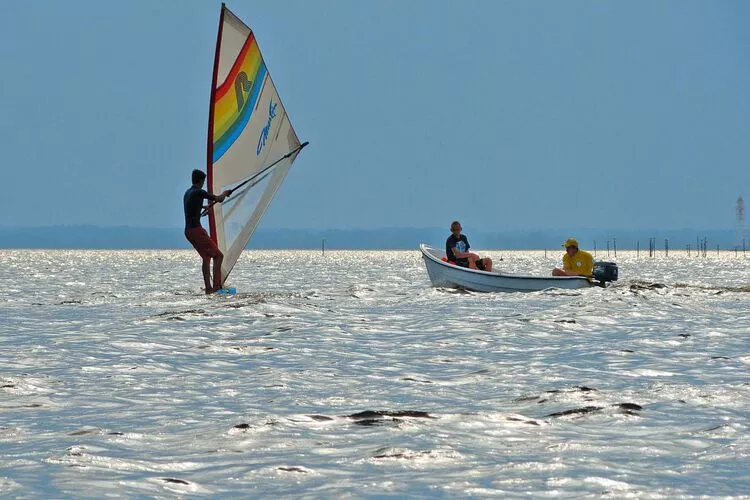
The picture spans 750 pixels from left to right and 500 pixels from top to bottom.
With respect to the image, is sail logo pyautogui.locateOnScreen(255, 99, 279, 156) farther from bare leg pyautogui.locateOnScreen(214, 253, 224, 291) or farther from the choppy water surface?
the choppy water surface

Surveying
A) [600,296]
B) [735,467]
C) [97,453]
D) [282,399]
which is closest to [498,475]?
[735,467]

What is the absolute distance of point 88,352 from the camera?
12.4 m

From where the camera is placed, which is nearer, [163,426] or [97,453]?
[97,453]

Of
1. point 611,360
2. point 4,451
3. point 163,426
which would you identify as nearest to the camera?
point 4,451

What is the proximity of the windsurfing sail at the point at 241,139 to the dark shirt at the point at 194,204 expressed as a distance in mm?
430

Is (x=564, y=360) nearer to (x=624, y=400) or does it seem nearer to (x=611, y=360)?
(x=611, y=360)

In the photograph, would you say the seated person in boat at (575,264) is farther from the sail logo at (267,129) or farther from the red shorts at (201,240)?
the red shorts at (201,240)

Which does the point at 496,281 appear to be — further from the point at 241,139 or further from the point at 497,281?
the point at 241,139

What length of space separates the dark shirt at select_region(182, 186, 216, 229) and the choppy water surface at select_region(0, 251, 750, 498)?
129 inches

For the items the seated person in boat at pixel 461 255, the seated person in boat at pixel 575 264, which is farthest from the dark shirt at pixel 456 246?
the seated person in boat at pixel 575 264

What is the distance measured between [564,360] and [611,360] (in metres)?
0.54

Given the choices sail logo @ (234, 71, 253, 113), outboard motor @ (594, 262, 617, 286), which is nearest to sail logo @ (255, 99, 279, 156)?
sail logo @ (234, 71, 253, 113)

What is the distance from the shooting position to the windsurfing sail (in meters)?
20.6

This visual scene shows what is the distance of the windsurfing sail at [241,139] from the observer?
67.6ft
